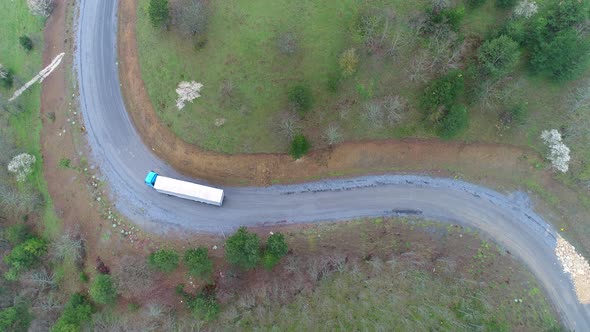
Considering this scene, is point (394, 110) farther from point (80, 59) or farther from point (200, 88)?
point (80, 59)

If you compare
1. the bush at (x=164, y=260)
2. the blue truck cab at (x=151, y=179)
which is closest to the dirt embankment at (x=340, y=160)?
the blue truck cab at (x=151, y=179)

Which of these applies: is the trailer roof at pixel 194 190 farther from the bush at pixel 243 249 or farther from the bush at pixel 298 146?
the bush at pixel 298 146

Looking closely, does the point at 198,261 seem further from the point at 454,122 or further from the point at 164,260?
the point at 454,122

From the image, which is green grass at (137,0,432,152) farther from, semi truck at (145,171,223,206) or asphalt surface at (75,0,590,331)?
asphalt surface at (75,0,590,331)

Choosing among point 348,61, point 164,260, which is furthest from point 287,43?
point 164,260

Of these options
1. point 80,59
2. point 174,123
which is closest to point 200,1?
point 174,123

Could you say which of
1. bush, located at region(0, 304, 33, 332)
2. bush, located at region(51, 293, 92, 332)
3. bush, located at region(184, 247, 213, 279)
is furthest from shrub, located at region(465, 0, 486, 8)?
bush, located at region(0, 304, 33, 332)
